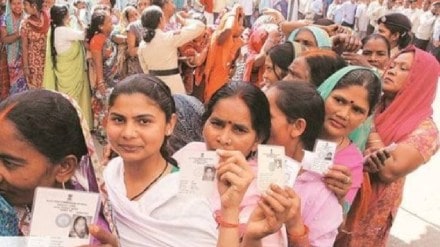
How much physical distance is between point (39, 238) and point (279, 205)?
531 millimetres

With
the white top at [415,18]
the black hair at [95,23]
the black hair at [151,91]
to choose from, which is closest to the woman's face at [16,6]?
the black hair at [95,23]

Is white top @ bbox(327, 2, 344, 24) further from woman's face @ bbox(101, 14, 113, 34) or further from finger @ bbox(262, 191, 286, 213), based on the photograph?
finger @ bbox(262, 191, 286, 213)

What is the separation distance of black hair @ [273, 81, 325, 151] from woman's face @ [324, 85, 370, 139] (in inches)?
2.0

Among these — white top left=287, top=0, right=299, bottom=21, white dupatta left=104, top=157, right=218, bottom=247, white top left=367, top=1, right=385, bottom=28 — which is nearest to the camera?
white dupatta left=104, top=157, right=218, bottom=247

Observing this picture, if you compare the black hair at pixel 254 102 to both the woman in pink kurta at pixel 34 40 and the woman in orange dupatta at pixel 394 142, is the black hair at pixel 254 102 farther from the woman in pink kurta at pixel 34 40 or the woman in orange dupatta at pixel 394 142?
the woman in pink kurta at pixel 34 40

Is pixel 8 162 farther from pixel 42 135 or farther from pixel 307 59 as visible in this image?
pixel 307 59

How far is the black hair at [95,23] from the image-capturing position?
4.42m

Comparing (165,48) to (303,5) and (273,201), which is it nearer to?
(273,201)

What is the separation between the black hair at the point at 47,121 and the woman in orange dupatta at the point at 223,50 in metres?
3.14

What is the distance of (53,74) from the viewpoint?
4.40 meters

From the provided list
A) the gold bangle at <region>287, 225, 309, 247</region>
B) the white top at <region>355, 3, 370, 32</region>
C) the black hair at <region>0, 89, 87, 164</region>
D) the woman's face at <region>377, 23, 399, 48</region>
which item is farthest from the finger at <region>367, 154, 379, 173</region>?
the white top at <region>355, 3, 370, 32</region>

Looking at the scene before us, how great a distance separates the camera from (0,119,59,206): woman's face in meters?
1.08

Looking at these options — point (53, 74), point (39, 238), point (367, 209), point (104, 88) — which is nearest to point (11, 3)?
point (53, 74)

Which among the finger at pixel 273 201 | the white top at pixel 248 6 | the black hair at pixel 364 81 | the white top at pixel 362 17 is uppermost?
the black hair at pixel 364 81
